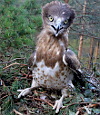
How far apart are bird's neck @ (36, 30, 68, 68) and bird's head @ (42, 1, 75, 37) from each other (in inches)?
6.0

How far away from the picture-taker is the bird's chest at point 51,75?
9.73 feet

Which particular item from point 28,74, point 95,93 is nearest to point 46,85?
point 28,74

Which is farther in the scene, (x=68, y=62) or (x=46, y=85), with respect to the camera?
(x=46, y=85)

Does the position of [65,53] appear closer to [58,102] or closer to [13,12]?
[58,102]

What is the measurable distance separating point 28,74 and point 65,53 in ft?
2.73

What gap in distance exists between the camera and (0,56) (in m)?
3.56

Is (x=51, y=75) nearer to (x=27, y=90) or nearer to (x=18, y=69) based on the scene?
(x=27, y=90)

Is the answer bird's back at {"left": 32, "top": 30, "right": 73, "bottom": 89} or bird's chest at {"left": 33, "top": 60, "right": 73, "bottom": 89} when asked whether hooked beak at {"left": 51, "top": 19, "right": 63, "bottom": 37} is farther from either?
bird's chest at {"left": 33, "top": 60, "right": 73, "bottom": 89}

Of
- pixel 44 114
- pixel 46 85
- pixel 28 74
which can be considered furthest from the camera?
pixel 28 74

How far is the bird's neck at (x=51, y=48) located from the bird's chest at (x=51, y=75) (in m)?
0.08

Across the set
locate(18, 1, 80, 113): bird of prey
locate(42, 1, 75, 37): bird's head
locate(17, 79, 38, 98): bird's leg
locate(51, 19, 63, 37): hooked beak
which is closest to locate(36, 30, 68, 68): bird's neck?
locate(18, 1, 80, 113): bird of prey

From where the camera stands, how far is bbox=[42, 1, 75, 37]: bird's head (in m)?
2.68

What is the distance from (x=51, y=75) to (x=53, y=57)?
282 millimetres

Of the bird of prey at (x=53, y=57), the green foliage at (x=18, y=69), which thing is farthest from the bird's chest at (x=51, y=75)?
the green foliage at (x=18, y=69)
